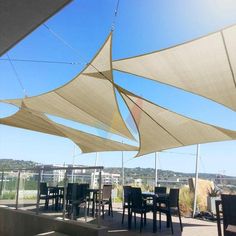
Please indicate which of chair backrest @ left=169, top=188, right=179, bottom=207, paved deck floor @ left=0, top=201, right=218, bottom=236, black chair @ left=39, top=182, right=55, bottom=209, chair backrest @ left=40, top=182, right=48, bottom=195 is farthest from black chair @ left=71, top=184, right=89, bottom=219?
chair backrest @ left=169, top=188, right=179, bottom=207

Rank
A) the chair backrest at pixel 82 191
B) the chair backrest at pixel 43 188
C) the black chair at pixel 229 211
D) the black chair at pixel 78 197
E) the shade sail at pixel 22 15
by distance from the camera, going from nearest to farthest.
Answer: the shade sail at pixel 22 15 < the black chair at pixel 229 211 < the black chair at pixel 78 197 < the chair backrest at pixel 82 191 < the chair backrest at pixel 43 188

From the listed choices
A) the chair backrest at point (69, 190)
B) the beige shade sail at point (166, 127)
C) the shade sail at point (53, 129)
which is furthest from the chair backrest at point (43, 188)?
the beige shade sail at point (166, 127)

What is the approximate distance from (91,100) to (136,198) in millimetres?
2539

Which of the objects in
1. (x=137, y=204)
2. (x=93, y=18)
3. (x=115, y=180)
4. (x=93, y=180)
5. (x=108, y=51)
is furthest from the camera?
(x=115, y=180)

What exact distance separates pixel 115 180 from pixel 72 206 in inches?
321

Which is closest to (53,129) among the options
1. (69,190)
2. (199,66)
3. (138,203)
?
(69,190)

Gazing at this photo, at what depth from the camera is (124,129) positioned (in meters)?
8.48

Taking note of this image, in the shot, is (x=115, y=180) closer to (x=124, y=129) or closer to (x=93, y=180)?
(x=124, y=129)

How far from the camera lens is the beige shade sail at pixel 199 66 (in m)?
4.48

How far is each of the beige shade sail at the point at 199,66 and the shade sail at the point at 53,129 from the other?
4040 millimetres

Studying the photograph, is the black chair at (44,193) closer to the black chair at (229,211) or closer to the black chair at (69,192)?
the black chair at (69,192)

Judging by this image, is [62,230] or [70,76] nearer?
[62,230]

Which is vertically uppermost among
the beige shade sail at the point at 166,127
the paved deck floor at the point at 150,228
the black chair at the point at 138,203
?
the beige shade sail at the point at 166,127

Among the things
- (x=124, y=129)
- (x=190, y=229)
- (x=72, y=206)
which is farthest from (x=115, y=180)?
(x=72, y=206)
